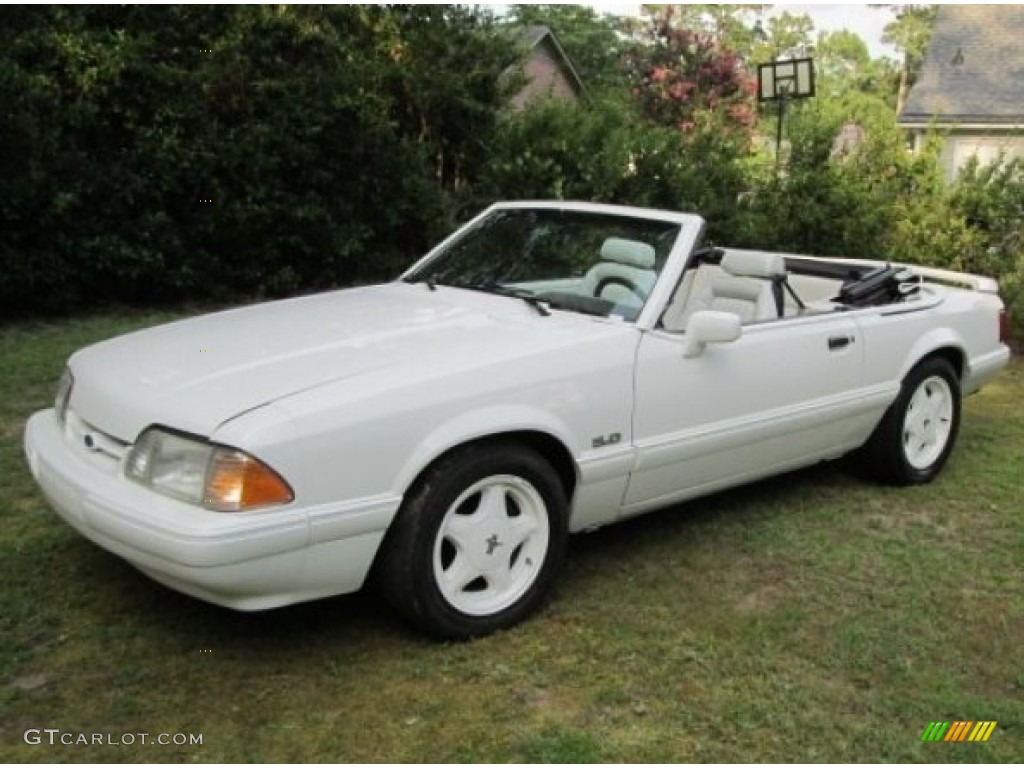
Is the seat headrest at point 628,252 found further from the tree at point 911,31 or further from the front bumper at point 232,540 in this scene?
the tree at point 911,31

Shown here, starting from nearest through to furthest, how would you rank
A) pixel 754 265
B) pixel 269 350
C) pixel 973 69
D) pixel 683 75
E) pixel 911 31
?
pixel 269 350
pixel 754 265
pixel 973 69
pixel 683 75
pixel 911 31

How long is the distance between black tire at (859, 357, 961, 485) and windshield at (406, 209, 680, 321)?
1.63 metres

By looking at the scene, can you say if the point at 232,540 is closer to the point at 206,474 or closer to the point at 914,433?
the point at 206,474

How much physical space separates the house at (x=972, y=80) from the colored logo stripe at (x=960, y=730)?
21.6 m

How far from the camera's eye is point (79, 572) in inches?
154

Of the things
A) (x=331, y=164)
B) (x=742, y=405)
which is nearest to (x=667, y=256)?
(x=742, y=405)

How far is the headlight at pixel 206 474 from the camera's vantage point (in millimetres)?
2957

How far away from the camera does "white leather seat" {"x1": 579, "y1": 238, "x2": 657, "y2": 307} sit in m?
4.13

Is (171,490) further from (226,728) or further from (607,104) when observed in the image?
(607,104)

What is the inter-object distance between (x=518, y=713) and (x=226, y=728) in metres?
0.84

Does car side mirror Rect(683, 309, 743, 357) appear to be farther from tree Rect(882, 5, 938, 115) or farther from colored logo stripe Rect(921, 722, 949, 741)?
tree Rect(882, 5, 938, 115)

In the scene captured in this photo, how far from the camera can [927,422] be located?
536 cm

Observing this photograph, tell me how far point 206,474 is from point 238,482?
0.11m

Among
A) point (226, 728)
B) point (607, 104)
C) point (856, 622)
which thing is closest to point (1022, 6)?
point (607, 104)
